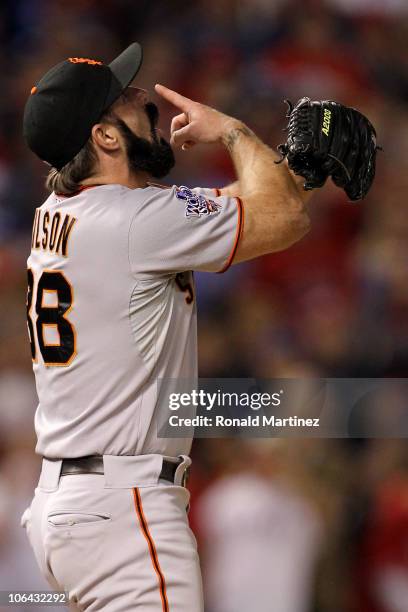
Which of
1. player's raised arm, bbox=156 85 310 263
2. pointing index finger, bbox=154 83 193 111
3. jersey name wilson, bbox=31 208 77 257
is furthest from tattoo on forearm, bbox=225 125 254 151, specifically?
jersey name wilson, bbox=31 208 77 257

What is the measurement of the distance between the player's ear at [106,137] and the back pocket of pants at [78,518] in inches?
29.9

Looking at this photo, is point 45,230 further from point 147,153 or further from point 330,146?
point 330,146

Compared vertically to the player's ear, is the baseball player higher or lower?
lower

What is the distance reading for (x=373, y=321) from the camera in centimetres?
384

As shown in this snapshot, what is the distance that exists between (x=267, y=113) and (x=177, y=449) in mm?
2678

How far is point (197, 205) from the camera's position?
1.95 meters

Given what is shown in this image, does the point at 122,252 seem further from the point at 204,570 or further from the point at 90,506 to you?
the point at 204,570

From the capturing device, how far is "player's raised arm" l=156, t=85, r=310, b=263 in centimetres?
196

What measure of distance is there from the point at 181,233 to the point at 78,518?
594mm

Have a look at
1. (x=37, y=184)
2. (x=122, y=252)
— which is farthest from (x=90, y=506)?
(x=37, y=184)

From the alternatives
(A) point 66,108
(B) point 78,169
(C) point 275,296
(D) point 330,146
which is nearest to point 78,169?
(B) point 78,169

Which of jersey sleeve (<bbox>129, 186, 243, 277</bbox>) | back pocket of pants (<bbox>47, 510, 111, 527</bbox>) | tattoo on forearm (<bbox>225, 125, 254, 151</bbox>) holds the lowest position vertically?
back pocket of pants (<bbox>47, 510, 111, 527</bbox>)

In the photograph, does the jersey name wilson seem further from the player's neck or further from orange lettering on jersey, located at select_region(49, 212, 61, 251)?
the player's neck

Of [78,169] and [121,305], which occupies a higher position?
[78,169]
